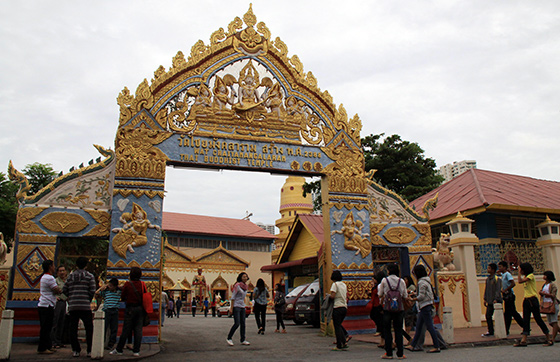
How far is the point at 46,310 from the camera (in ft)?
24.9

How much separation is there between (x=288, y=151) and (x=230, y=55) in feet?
9.29

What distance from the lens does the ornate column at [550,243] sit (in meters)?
14.1

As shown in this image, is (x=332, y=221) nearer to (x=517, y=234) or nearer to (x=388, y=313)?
(x=388, y=313)

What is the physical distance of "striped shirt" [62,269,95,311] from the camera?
750cm

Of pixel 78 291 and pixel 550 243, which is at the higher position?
pixel 550 243

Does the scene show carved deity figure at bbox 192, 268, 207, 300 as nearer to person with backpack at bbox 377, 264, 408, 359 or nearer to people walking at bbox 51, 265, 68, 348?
people walking at bbox 51, 265, 68, 348

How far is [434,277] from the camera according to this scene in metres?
12.2

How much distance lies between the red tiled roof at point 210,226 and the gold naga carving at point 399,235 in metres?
25.3

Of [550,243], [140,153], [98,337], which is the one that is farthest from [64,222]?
[550,243]

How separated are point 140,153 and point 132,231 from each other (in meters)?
1.77

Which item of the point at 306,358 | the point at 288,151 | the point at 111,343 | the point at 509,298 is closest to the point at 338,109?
the point at 288,151

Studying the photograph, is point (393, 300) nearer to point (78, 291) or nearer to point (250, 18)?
point (78, 291)

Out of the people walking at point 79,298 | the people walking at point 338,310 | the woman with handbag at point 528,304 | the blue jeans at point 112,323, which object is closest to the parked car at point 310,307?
the people walking at point 338,310

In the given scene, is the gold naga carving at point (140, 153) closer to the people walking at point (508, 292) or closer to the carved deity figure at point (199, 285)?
the people walking at point (508, 292)
